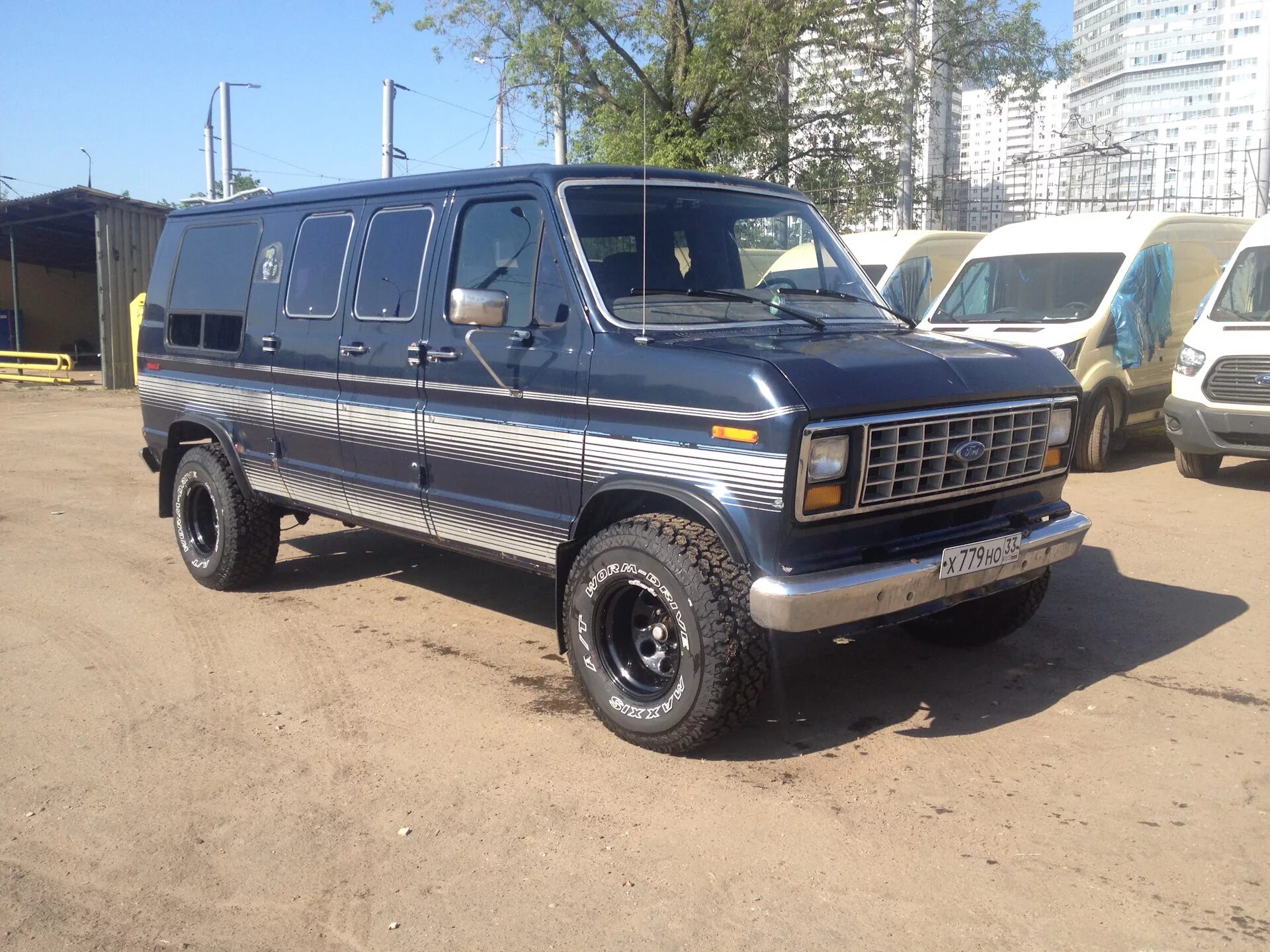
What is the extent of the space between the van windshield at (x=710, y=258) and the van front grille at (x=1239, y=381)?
4913 millimetres

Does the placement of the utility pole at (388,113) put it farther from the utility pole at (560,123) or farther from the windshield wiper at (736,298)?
the windshield wiper at (736,298)

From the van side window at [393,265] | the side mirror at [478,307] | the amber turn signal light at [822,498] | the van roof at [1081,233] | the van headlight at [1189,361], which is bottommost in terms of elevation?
the amber turn signal light at [822,498]

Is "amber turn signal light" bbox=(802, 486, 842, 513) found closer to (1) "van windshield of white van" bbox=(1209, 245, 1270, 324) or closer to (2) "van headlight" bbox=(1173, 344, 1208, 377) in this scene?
(2) "van headlight" bbox=(1173, 344, 1208, 377)

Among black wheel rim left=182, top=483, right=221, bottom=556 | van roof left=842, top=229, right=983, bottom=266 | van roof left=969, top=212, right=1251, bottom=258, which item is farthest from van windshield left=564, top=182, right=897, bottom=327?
van roof left=842, top=229, right=983, bottom=266

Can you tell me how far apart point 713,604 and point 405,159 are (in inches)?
747

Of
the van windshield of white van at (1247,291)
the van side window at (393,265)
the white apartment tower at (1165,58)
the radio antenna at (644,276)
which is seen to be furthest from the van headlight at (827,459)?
the white apartment tower at (1165,58)

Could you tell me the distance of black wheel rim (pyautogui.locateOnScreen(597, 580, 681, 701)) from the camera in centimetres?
436

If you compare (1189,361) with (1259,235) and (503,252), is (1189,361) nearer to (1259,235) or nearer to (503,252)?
(1259,235)

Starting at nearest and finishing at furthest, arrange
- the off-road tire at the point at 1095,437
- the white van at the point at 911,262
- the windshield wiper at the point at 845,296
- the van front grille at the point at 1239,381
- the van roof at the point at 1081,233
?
the windshield wiper at the point at 845,296 → the van front grille at the point at 1239,381 → the off-road tire at the point at 1095,437 → the van roof at the point at 1081,233 → the white van at the point at 911,262

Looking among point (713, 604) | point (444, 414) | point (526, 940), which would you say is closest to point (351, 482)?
point (444, 414)

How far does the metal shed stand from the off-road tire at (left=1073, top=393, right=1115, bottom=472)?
17463 mm

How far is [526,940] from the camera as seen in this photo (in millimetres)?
3102

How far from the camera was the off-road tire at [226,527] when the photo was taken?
261 inches

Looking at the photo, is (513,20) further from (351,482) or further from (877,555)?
(877,555)
